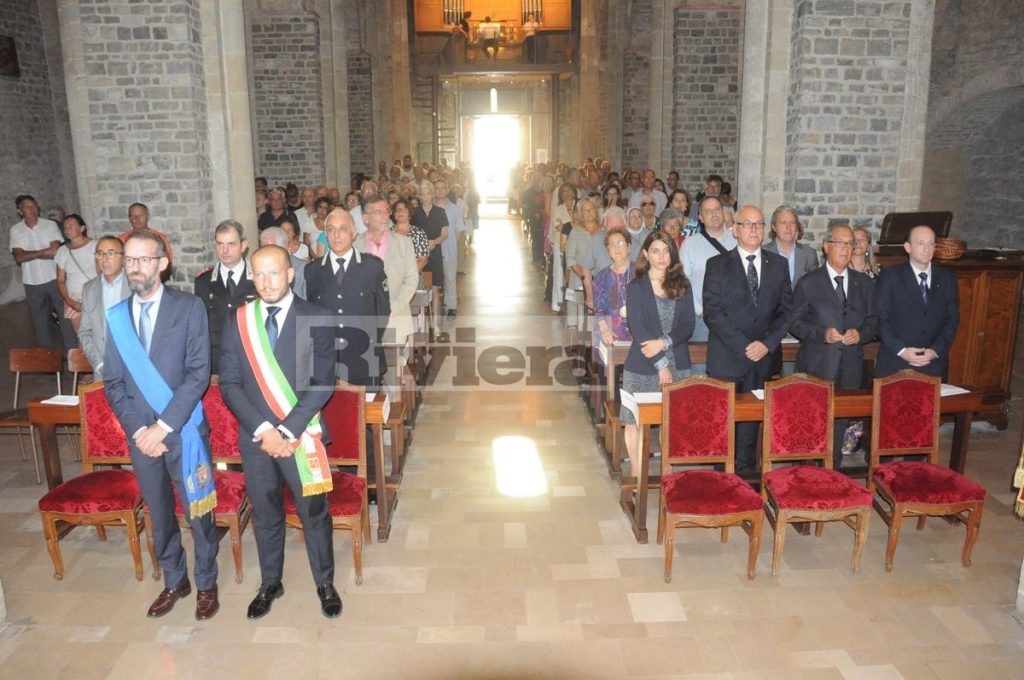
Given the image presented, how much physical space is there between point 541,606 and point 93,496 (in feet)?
7.77

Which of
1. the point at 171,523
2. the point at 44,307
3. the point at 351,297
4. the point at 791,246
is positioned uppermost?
the point at 791,246

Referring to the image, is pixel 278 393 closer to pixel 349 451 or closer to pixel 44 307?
pixel 349 451

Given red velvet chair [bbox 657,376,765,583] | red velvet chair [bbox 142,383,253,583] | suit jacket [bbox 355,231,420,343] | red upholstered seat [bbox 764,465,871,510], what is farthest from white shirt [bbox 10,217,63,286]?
red upholstered seat [bbox 764,465,871,510]

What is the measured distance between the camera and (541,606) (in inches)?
155

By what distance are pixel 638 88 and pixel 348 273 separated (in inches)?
601

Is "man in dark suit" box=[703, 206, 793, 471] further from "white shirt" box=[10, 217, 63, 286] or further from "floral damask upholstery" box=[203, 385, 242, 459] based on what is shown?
"white shirt" box=[10, 217, 63, 286]

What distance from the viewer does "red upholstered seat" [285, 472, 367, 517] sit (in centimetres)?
401

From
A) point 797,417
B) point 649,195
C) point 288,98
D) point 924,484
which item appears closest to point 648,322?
point 797,417

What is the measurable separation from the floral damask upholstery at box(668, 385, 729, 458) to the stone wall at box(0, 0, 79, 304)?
12124mm

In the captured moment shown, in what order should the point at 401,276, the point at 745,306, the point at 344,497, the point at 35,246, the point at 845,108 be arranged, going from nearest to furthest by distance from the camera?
the point at 344,497 < the point at 745,306 < the point at 401,276 < the point at 845,108 < the point at 35,246

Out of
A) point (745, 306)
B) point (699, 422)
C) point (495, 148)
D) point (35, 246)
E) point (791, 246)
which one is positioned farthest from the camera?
point (495, 148)

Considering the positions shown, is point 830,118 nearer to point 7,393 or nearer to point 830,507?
point 830,507

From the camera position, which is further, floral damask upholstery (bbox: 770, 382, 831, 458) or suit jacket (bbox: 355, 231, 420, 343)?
suit jacket (bbox: 355, 231, 420, 343)

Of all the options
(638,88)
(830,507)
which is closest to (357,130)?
(638,88)
